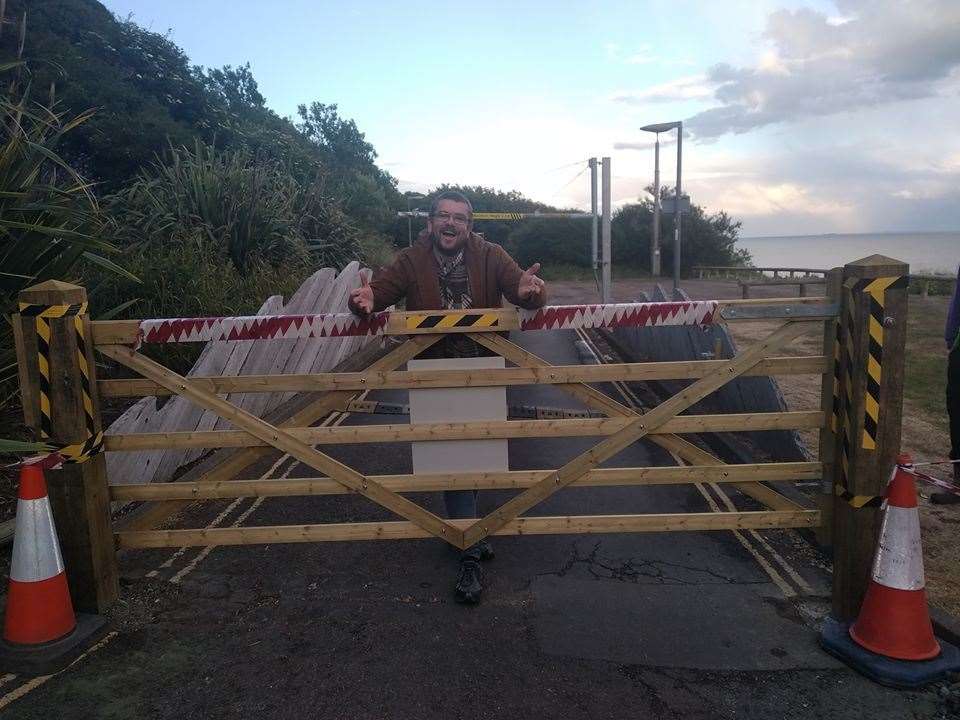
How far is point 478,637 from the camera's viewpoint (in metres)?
3.56

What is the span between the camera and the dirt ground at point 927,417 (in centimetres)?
416

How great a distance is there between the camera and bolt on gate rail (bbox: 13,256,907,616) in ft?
11.6

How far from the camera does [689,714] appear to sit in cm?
295

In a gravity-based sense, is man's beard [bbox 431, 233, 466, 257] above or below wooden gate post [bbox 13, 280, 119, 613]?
above

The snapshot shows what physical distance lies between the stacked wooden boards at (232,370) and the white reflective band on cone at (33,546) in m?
1.16

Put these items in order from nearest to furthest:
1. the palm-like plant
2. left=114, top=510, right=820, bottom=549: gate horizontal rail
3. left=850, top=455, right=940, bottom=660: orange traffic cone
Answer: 1. left=850, top=455, right=940, bottom=660: orange traffic cone
2. left=114, top=510, right=820, bottom=549: gate horizontal rail
3. the palm-like plant

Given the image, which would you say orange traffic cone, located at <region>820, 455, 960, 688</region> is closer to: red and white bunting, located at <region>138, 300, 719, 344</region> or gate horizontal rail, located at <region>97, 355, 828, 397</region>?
gate horizontal rail, located at <region>97, 355, 828, 397</region>

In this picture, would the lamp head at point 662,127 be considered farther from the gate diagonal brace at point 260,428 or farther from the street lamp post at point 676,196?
the gate diagonal brace at point 260,428

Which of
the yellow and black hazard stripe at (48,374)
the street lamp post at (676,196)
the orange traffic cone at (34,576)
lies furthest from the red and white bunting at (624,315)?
the street lamp post at (676,196)

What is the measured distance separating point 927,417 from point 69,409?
323 inches

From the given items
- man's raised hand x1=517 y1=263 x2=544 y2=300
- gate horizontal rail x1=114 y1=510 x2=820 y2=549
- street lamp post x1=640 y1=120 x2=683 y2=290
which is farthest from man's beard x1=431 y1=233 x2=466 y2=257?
street lamp post x1=640 y1=120 x2=683 y2=290

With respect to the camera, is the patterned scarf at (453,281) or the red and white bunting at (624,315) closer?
the red and white bunting at (624,315)

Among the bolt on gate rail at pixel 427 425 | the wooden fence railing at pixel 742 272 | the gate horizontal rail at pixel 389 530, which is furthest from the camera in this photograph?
the wooden fence railing at pixel 742 272

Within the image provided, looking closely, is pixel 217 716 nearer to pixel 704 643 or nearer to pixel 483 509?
pixel 704 643
